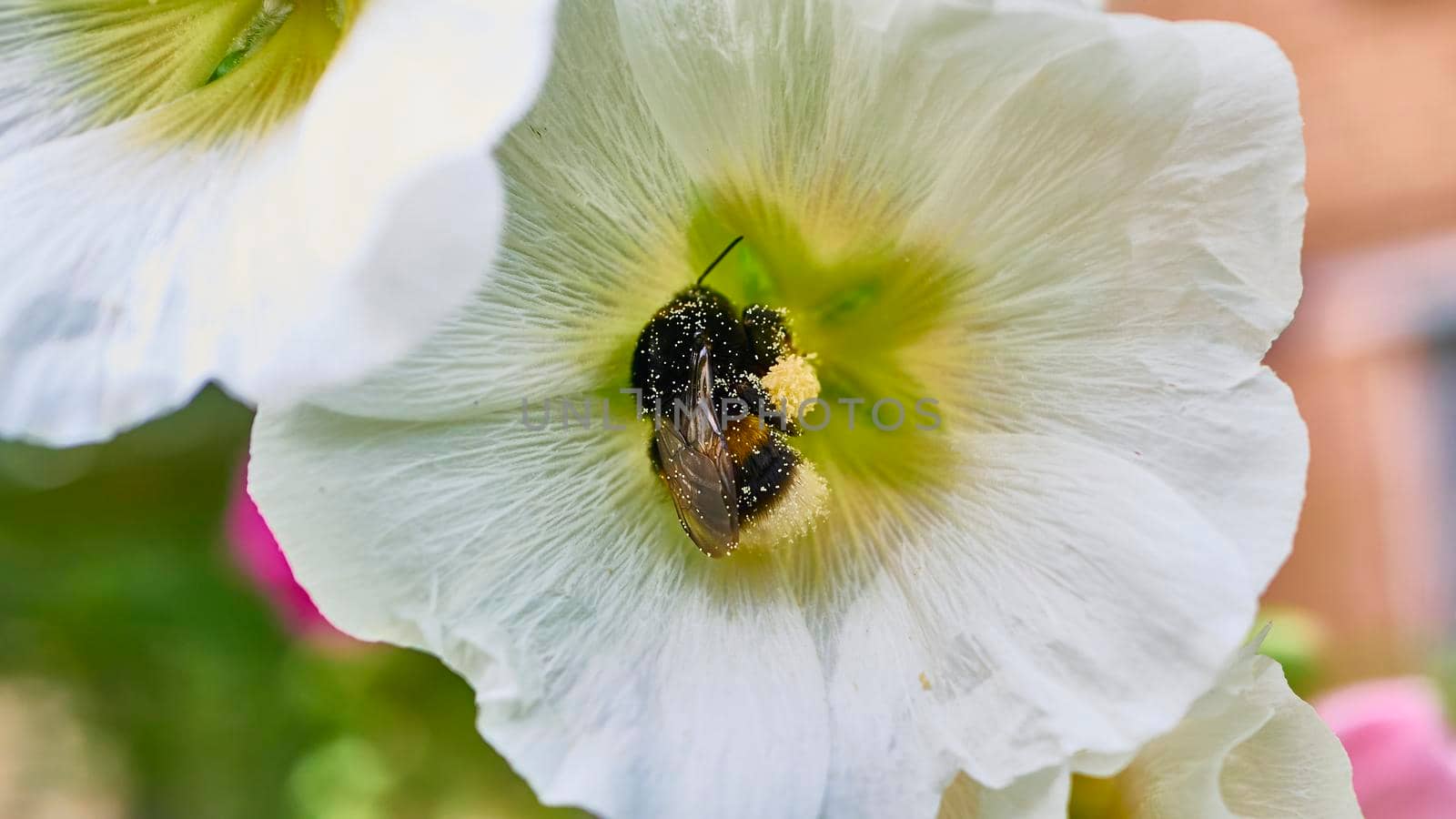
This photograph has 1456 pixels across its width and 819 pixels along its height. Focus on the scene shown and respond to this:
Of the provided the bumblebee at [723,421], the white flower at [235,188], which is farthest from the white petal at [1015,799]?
the white flower at [235,188]

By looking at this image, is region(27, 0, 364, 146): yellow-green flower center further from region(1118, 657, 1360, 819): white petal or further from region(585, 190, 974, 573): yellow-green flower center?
region(1118, 657, 1360, 819): white petal

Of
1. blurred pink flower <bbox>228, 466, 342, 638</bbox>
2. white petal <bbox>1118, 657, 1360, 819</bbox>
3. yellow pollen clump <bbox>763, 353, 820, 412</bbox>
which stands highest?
yellow pollen clump <bbox>763, 353, 820, 412</bbox>

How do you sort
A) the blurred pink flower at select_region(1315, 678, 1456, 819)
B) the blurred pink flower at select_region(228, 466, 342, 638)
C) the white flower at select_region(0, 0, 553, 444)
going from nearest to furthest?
the white flower at select_region(0, 0, 553, 444) < the blurred pink flower at select_region(1315, 678, 1456, 819) < the blurred pink flower at select_region(228, 466, 342, 638)

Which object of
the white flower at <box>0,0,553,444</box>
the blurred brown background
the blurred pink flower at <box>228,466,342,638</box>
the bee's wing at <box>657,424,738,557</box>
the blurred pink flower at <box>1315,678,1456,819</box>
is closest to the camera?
the white flower at <box>0,0,553,444</box>

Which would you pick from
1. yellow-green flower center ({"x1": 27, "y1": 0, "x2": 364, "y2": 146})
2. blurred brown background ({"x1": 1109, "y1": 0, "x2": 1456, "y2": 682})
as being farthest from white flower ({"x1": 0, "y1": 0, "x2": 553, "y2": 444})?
blurred brown background ({"x1": 1109, "y1": 0, "x2": 1456, "y2": 682})

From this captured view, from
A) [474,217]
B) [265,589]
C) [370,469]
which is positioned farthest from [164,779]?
[474,217]

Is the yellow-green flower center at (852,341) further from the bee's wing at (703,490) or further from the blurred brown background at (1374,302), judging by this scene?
the blurred brown background at (1374,302)

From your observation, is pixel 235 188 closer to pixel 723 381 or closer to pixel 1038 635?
pixel 723 381
